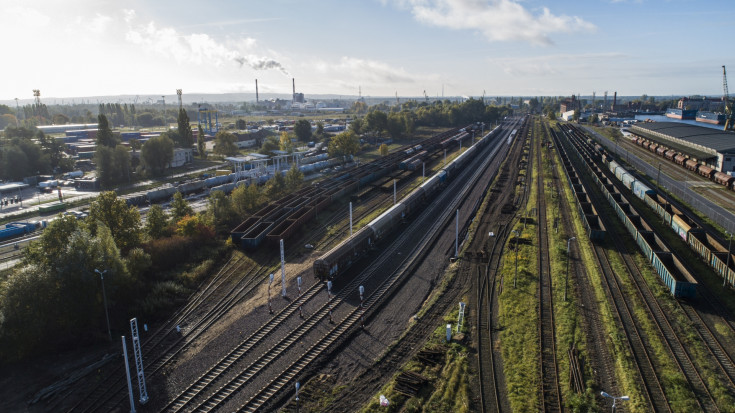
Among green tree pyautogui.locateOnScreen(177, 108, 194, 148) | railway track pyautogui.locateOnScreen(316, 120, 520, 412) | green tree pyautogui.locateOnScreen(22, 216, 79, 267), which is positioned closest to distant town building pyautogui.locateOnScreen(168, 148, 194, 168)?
green tree pyautogui.locateOnScreen(177, 108, 194, 148)

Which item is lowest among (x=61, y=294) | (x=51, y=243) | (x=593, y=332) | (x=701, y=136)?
(x=593, y=332)

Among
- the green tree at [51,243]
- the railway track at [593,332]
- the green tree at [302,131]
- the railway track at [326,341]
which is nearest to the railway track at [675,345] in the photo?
the railway track at [593,332]

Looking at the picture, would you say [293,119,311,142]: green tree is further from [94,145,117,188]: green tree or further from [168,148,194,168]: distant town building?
[94,145,117,188]: green tree

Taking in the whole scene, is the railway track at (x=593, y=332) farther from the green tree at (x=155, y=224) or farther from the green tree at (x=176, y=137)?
the green tree at (x=176, y=137)

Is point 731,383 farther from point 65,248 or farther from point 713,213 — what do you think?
point 65,248

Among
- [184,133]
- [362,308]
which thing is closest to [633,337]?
[362,308]

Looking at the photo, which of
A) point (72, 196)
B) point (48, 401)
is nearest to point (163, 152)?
point (72, 196)

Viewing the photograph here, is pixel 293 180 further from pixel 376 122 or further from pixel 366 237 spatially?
pixel 376 122
